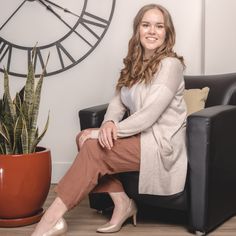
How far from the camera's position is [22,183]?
92.4 inches

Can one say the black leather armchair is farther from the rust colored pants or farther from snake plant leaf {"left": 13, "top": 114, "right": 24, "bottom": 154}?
snake plant leaf {"left": 13, "top": 114, "right": 24, "bottom": 154}

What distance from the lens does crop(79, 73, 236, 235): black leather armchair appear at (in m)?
2.15

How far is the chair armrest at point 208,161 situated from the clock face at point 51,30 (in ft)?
4.31

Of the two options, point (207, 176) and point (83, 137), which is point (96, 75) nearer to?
point (83, 137)

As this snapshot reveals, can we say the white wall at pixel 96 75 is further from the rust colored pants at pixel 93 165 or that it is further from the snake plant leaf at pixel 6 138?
the rust colored pants at pixel 93 165

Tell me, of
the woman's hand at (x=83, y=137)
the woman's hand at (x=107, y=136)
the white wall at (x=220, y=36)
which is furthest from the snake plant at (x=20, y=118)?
the white wall at (x=220, y=36)

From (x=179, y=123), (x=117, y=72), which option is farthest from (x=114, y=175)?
(x=117, y=72)

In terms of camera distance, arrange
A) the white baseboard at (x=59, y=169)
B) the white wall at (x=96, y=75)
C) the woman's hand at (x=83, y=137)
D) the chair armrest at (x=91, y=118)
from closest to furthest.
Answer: the woman's hand at (x=83, y=137) < the chair armrest at (x=91, y=118) < the white wall at (x=96, y=75) < the white baseboard at (x=59, y=169)

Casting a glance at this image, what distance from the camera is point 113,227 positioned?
233cm

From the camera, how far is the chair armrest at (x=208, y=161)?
214 centimetres

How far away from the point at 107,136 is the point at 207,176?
507mm

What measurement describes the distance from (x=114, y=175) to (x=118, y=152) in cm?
20

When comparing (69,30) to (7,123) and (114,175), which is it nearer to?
(7,123)

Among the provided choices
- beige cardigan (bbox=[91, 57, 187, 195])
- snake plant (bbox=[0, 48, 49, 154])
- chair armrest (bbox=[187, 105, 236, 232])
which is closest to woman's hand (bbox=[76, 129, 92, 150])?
beige cardigan (bbox=[91, 57, 187, 195])
